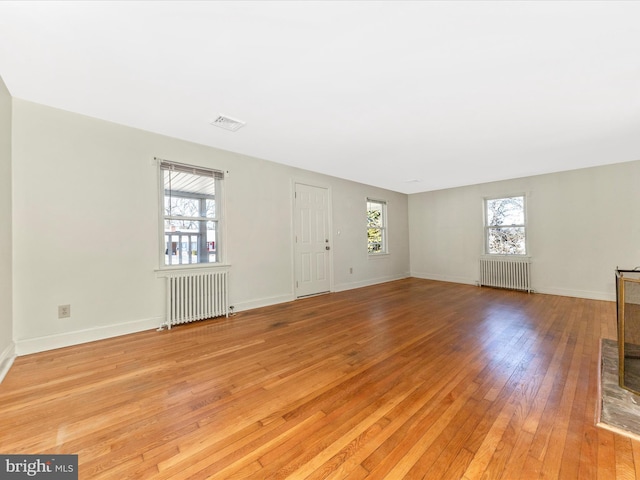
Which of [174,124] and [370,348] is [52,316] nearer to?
[174,124]

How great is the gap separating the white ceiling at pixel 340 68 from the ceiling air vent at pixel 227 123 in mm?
88

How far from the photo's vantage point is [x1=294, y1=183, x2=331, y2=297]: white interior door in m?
5.02

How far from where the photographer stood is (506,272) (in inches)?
224

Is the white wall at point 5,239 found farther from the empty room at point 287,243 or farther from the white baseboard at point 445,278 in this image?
the white baseboard at point 445,278

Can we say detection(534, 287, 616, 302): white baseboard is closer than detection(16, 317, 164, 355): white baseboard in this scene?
No

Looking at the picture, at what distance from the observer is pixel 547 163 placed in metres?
4.57

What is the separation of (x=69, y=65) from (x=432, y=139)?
12.4ft

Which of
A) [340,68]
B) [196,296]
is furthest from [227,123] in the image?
[196,296]

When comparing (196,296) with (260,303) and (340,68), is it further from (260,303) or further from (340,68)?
(340,68)

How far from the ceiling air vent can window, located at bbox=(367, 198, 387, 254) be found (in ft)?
13.5

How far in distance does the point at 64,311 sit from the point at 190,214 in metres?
1.72

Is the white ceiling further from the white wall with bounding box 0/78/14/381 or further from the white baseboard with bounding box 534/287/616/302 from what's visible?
the white baseboard with bounding box 534/287/616/302

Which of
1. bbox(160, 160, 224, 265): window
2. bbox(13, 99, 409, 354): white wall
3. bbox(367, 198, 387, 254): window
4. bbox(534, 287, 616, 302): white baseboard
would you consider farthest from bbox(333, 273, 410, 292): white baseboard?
bbox(534, 287, 616, 302): white baseboard

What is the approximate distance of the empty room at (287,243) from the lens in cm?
150
